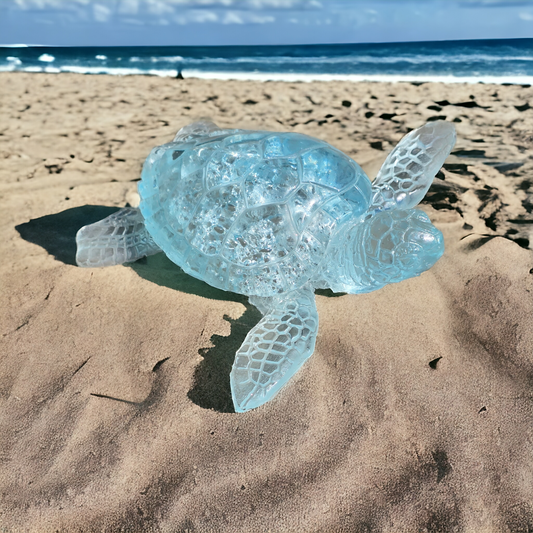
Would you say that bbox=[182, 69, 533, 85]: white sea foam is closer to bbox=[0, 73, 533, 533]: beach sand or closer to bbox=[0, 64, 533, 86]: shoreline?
bbox=[0, 64, 533, 86]: shoreline

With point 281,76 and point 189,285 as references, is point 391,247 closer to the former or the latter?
point 189,285

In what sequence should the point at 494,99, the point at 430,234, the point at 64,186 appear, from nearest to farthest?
the point at 430,234, the point at 64,186, the point at 494,99

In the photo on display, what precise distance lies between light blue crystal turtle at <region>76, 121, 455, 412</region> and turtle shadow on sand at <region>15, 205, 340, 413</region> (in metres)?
0.16

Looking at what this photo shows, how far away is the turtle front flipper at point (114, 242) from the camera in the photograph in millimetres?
2689

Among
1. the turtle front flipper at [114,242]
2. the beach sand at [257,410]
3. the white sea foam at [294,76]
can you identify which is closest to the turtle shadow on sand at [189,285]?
the beach sand at [257,410]

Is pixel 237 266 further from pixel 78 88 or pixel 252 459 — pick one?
pixel 78 88

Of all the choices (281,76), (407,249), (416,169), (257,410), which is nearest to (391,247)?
(407,249)

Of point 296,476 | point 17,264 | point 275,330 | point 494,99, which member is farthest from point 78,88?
point 296,476

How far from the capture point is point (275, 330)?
2082 millimetres

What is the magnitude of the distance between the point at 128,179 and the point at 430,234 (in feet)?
10.1

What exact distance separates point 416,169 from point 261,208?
43.1 inches

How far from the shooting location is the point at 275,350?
1975 millimetres

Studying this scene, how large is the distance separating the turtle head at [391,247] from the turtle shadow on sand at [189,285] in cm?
64

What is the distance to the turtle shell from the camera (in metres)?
2.15
